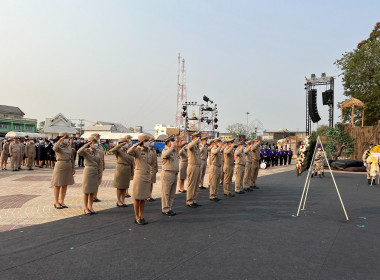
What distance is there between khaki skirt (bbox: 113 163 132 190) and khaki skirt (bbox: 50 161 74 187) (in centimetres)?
109

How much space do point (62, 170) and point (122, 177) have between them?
141 cm

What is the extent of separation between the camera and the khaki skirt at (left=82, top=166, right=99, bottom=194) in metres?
6.29

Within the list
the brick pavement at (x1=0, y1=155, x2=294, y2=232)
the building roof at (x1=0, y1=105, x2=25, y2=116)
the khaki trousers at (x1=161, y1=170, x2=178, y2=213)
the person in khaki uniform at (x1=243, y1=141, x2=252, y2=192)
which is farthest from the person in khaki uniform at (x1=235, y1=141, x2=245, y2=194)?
the building roof at (x1=0, y1=105, x2=25, y2=116)

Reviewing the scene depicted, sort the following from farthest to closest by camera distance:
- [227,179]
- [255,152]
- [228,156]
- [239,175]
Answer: [255,152] → [239,175] → [228,156] → [227,179]

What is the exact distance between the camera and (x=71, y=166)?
23.4ft

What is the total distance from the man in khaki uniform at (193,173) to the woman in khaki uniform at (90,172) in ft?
7.53

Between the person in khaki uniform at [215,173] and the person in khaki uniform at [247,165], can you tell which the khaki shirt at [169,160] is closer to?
the person in khaki uniform at [215,173]

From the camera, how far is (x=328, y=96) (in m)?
29.4

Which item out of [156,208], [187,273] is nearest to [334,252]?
[187,273]

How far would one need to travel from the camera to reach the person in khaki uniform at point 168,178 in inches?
254

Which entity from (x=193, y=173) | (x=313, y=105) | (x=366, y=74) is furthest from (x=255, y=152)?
(x=366, y=74)

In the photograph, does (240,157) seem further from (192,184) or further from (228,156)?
(192,184)

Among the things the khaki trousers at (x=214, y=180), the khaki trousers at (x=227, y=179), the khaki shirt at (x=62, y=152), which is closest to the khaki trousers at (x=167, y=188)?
the khaki trousers at (x=214, y=180)

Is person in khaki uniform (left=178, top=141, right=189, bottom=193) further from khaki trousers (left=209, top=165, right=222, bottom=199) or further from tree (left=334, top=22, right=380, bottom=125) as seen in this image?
tree (left=334, top=22, right=380, bottom=125)
